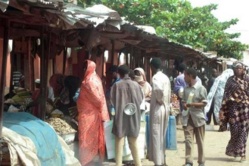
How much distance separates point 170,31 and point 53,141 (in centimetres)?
2259

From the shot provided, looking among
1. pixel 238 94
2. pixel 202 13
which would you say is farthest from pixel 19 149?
pixel 202 13

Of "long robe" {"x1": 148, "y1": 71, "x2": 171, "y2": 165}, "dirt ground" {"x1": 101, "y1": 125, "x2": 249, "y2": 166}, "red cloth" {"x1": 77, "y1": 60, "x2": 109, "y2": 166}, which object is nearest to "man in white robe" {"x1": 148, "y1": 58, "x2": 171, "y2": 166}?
"long robe" {"x1": 148, "y1": 71, "x2": 171, "y2": 165}

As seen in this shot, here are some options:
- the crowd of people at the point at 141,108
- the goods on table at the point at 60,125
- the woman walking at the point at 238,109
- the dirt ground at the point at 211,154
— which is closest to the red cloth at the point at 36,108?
the crowd of people at the point at 141,108

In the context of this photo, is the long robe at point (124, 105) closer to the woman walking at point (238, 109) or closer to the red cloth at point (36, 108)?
the red cloth at point (36, 108)

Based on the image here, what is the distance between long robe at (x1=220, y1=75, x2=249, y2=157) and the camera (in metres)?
10.9

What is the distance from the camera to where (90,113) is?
8945 millimetres

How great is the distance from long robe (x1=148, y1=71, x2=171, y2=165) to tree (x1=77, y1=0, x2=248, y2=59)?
502 inches

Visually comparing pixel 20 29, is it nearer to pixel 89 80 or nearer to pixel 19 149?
pixel 89 80

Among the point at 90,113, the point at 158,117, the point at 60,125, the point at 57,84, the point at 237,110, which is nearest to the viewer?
the point at 60,125

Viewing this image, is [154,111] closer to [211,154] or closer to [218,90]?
[211,154]

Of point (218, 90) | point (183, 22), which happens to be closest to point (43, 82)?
point (218, 90)

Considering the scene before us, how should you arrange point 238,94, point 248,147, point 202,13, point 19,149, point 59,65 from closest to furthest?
point 19,149, point 238,94, point 248,147, point 59,65, point 202,13

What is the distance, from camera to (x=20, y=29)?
9.20 meters

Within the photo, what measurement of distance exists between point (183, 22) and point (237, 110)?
2035 centimetres
